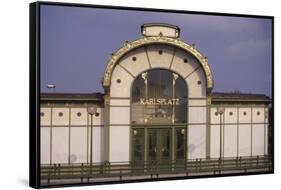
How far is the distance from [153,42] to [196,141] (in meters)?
2.21

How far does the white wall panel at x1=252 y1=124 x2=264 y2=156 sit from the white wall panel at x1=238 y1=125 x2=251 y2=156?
14 cm

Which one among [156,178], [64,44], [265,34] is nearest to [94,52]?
[64,44]

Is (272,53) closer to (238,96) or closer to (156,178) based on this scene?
(238,96)

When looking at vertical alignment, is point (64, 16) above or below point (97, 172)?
above

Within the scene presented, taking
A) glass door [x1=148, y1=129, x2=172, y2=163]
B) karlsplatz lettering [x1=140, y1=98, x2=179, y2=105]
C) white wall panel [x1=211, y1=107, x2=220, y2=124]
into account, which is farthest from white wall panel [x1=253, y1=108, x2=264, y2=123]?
glass door [x1=148, y1=129, x2=172, y2=163]

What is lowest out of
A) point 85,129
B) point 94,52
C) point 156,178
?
point 156,178

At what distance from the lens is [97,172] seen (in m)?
13.9

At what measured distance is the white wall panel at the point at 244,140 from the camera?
50.4ft

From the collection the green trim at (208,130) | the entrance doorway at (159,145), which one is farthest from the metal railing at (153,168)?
the green trim at (208,130)

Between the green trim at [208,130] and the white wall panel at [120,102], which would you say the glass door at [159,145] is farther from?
the green trim at [208,130]

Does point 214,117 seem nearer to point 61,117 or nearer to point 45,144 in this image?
point 61,117

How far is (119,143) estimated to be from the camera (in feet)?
46.4

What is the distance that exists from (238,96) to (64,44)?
3.99m

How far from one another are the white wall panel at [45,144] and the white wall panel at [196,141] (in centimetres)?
299
